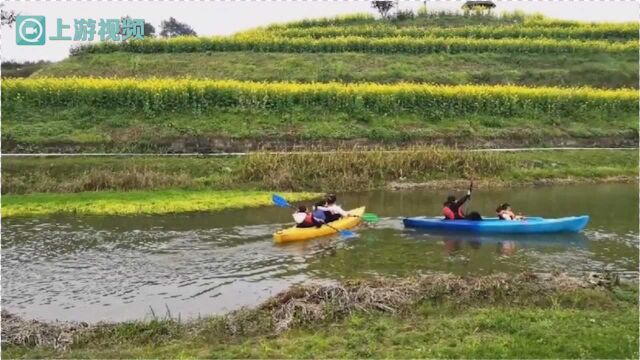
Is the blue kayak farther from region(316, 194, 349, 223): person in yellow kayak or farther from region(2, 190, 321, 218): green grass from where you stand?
region(2, 190, 321, 218): green grass

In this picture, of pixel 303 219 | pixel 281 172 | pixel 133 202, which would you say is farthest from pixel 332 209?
pixel 133 202

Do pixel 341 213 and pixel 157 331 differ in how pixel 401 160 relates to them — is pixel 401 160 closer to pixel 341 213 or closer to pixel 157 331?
pixel 341 213

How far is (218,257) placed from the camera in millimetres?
14414

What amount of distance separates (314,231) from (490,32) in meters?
35.8

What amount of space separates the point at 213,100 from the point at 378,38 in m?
18.9

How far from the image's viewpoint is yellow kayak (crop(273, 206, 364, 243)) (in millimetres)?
16031

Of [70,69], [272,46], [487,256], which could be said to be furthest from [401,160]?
[70,69]

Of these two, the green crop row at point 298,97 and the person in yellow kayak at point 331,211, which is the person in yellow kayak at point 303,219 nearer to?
the person in yellow kayak at point 331,211

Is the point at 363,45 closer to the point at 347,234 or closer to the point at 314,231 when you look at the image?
the point at 347,234

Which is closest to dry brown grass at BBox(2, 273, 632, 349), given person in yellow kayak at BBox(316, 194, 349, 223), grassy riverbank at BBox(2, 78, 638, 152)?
person in yellow kayak at BBox(316, 194, 349, 223)

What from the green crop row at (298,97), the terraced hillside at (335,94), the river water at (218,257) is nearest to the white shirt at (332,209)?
the river water at (218,257)

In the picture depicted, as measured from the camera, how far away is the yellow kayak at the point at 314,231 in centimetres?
1603

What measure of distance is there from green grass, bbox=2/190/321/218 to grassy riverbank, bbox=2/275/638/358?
10341mm

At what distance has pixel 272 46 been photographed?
44375 mm
